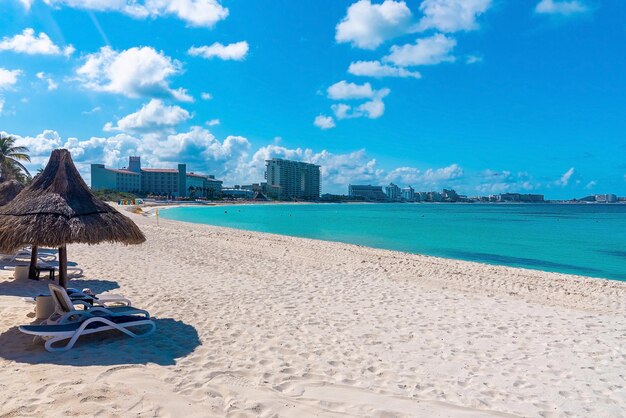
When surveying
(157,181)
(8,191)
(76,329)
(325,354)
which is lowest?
(325,354)

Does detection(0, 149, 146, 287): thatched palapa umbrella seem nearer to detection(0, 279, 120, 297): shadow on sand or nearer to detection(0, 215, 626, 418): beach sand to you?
detection(0, 215, 626, 418): beach sand

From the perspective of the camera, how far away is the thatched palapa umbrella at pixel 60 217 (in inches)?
207

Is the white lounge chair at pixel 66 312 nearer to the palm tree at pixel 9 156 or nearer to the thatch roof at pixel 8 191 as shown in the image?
the thatch roof at pixel 8 191

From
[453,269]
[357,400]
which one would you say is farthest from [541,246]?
[357,400]

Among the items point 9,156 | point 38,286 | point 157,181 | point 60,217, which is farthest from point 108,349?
point 157,181

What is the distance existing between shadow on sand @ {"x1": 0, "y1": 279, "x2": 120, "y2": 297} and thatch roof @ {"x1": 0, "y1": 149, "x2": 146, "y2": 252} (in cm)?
290

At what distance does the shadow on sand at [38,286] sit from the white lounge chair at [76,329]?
A: 3295mm

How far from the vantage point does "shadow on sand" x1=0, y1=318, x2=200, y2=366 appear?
4531 mm

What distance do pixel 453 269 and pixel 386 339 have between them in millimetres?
8584

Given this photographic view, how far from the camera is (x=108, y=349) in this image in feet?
15.9

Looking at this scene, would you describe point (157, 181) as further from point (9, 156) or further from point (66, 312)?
point (66, 312)

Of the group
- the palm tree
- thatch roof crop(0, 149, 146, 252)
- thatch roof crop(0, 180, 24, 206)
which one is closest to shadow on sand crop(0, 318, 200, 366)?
thatch roof crop(0, 149, 146, 252)

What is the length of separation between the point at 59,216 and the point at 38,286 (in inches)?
158

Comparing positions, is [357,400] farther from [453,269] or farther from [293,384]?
[453,269]
